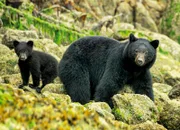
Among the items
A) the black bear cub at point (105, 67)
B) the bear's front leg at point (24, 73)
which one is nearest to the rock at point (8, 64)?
the bear's front leg at point (24, 73)

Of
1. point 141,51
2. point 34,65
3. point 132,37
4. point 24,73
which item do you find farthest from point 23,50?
point 141,51

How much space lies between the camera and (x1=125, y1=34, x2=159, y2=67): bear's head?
7684 mm

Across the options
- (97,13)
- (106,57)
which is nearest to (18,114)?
(106,57)

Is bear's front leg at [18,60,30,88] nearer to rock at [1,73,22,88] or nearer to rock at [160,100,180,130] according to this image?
rock at [1,73,22,88]

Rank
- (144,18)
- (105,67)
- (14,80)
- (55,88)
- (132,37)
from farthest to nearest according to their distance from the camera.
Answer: (144,18), (14,80), (105,67), (55,88), (132,37)

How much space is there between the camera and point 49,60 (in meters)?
9.53

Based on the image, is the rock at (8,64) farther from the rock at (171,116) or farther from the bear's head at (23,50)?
the rock at (171,116)

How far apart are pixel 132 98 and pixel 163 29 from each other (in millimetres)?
32000

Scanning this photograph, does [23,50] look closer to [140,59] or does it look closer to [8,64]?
[8,64]

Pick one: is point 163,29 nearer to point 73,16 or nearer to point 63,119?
point 73,16

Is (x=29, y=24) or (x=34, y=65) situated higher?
(x=34, y=65)

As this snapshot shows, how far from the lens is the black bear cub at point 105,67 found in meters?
7.82

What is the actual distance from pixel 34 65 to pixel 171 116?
3783mm

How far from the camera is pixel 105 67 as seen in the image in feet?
27.7
